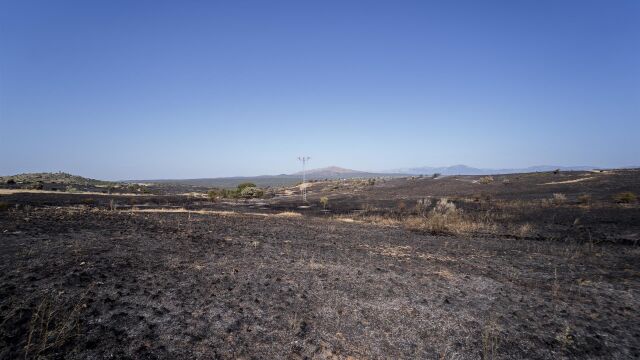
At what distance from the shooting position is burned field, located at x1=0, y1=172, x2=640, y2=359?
17.0 ft

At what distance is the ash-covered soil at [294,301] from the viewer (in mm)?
5145

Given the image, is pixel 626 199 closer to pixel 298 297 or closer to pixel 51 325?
pixel 298 297

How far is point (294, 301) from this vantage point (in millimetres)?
7078

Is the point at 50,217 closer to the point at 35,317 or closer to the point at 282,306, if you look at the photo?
the point at 35,317

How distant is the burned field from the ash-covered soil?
0.10ft

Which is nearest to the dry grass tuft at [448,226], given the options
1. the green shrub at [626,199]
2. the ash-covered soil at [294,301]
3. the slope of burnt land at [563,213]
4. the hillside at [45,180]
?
the slope of burnt land at [563,213]

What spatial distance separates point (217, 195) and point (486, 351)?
49670 mm

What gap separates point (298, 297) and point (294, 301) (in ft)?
0.82

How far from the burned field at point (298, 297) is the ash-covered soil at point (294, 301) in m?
0.03

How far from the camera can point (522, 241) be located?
15562 millimetres

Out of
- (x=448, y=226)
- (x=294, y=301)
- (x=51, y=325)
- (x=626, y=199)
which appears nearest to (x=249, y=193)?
(x=448, y=226)

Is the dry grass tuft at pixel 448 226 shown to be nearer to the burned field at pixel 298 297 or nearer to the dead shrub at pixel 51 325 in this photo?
the burned field at pixel 298 297

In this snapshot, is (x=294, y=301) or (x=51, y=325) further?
(x=294, y=301)

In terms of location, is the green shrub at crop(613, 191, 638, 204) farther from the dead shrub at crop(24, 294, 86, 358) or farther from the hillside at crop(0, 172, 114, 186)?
the hillside at crop(0, 172, 114, 186)
